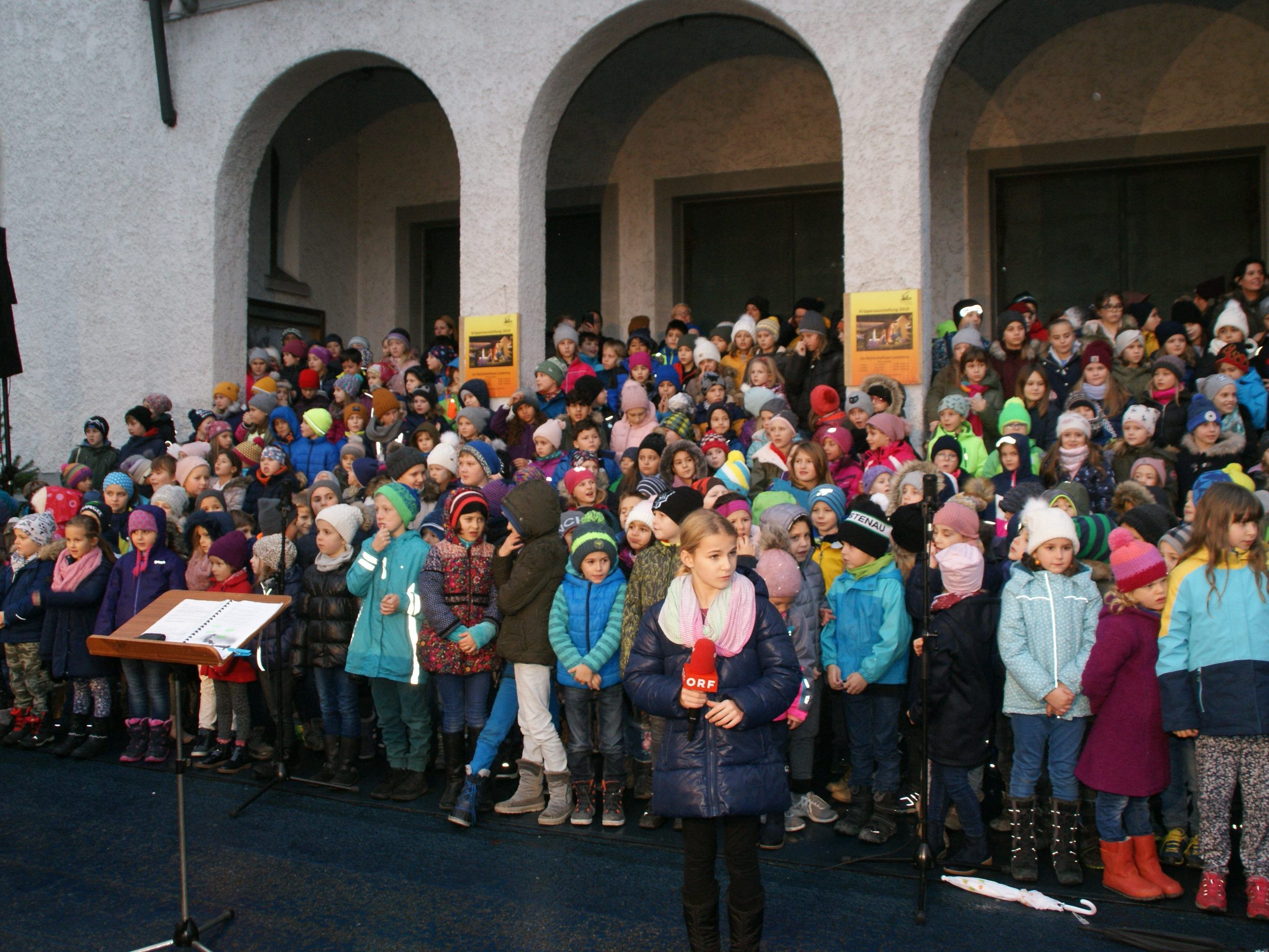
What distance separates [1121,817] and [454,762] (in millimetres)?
3388

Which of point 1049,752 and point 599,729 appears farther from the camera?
point 599,729

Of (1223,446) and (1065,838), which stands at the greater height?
(1223,446)

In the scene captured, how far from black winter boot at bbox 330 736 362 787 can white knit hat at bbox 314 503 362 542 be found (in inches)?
47.3

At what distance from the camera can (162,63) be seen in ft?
35.3

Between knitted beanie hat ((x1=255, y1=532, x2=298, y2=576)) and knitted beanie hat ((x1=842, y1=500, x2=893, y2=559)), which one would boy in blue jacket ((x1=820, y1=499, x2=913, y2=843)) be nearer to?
knitted beanie hat ((x1=842, y1=500, x2=893, y2=559))

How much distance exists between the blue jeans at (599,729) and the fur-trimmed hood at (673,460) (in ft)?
5.83

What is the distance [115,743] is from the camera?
7.32 meters

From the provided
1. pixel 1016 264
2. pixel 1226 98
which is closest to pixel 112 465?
pixel 1016 264

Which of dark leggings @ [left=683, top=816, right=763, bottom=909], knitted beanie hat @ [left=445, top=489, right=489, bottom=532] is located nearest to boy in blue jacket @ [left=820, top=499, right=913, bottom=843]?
dark leggings @ [left=683, top=816, right=763, bottom=909]

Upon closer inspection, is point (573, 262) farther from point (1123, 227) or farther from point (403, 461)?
point (403, 461)

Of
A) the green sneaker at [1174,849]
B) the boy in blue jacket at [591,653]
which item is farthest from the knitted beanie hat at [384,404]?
the green sneaker at [1174,849]

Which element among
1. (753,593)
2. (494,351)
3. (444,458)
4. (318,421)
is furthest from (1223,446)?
(318,421)

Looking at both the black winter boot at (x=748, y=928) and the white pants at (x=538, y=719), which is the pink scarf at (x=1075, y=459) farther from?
the black winter boot at (x=748, y=928)

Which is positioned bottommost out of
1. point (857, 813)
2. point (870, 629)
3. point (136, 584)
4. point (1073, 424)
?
point (857, 813)
